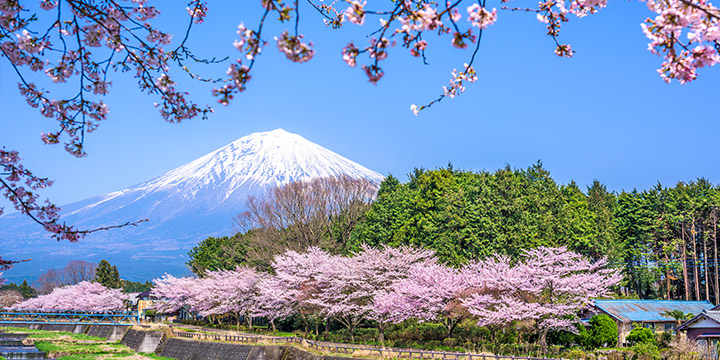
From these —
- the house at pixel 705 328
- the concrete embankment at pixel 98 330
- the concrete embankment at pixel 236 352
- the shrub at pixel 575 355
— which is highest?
the house at pixel 705 328

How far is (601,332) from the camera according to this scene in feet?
94.7

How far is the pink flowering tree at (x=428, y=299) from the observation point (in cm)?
2770

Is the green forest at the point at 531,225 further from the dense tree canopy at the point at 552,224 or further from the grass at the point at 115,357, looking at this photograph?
the grass at the point at 115,357

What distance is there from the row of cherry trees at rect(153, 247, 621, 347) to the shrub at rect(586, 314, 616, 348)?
3.95 ft

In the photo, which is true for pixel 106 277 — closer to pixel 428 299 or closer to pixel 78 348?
pixel 78 348

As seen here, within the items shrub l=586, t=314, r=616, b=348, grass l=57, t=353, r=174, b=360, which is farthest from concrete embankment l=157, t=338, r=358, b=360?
shrub l=586, t=314, r=616, b=348

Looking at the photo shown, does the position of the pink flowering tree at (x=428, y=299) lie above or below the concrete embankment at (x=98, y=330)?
above

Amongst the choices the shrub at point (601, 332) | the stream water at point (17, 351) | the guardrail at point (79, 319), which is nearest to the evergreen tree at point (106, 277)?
the guardrail at point (79, 319)

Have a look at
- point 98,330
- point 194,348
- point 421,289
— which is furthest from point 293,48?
point 98,330

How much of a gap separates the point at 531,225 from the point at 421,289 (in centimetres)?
1336

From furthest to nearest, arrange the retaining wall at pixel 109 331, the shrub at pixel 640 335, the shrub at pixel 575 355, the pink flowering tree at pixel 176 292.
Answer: the pink flowering tree at pixel 176 292, the retaining wall at pixel 109 331, the shrub at pixel 640 335, the shrub at pixel 575 355

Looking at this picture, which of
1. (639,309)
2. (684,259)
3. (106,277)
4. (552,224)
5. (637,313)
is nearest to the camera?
(637,313)

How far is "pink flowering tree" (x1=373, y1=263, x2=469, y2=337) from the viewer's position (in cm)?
2770

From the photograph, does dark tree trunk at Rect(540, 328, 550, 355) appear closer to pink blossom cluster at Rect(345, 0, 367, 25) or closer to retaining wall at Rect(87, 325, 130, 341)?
pink blossom cluster at Rect(345, 0, 367, 25)
